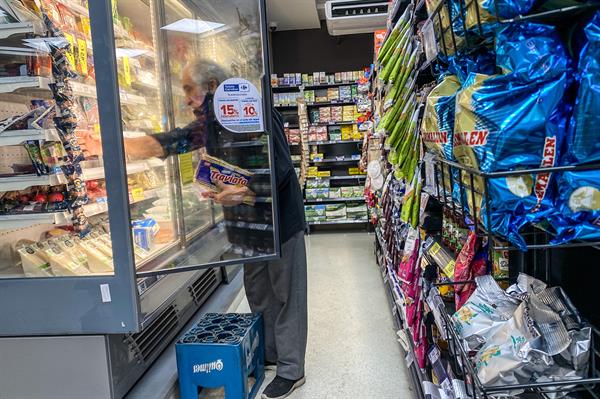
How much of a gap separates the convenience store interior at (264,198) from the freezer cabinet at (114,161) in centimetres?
1

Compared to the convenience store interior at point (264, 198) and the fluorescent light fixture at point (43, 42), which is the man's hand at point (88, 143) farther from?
the fluorescent light fixture at point (43, 42)

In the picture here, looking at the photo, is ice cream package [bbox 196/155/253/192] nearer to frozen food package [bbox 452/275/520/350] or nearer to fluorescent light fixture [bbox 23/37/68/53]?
fluorescent light fixture [bbox 23/37/68/53]

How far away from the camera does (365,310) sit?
329cm

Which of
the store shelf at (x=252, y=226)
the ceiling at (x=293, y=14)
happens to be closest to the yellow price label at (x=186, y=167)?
the store shelf at (x=252, y=226)

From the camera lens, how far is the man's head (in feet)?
5.92

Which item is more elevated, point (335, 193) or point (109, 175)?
point (109, 175)

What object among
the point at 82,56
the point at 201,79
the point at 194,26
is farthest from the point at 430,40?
the point at 82,56

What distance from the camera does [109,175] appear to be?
150 cm

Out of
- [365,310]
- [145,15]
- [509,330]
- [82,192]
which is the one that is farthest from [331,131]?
[509,330]

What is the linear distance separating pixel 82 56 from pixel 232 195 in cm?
105

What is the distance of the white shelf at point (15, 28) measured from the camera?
1.67 metres

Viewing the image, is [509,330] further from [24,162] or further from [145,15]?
[145,15]

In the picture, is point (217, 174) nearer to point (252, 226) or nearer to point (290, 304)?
point (252, 226)

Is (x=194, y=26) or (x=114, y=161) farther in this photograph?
(x=194, y=26)
